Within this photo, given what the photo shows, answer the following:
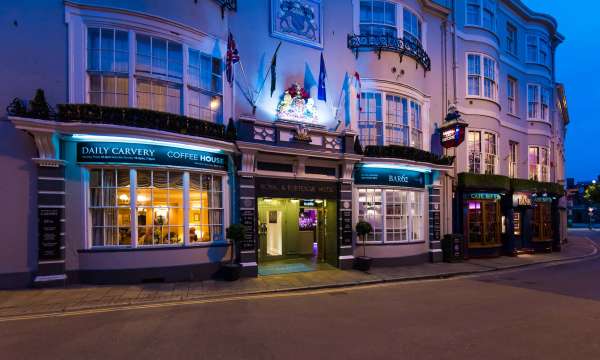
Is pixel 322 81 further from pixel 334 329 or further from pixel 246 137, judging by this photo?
pixel 334 329

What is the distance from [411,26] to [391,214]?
8448 mm

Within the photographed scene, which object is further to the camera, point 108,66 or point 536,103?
point 536,103

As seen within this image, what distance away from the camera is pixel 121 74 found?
11148mm

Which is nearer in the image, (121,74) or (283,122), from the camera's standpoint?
(121,74)

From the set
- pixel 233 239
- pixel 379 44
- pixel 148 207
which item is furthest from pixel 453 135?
pixel 148 207

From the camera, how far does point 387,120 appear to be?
15945mm

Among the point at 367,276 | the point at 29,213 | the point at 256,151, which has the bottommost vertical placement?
the point at 367,276

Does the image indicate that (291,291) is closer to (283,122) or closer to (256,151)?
(256,151)

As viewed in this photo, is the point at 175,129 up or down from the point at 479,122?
down

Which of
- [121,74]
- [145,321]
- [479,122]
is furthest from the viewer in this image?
[479,122]

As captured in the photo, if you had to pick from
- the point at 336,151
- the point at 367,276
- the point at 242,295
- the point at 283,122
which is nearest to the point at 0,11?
the point at 283,122

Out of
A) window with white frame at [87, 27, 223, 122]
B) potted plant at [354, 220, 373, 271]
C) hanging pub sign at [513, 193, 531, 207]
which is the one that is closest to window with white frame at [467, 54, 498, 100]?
hanging pub sign at [513, 193, 531, 207]

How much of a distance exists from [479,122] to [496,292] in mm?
11286

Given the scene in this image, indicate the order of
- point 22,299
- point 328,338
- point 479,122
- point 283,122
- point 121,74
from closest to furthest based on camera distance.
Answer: point 328,338 → point 22,299 → point 121,74 → point 283,122 → point 479,122
